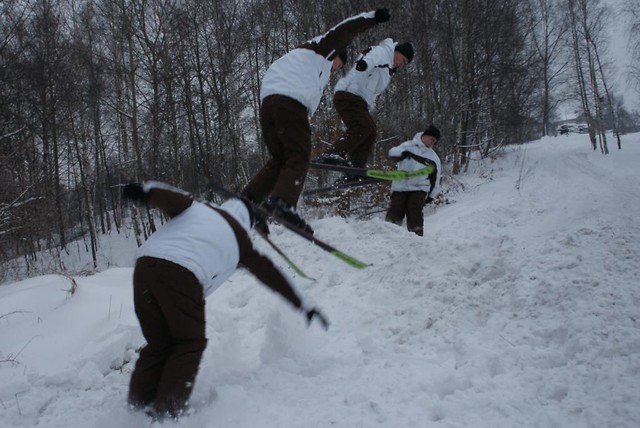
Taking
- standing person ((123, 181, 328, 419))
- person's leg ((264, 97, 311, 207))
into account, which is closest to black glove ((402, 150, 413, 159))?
person's leg ((264, 97, 311, 207))

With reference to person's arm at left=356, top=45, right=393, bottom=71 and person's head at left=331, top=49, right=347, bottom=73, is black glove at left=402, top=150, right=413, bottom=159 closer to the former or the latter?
person's arm at left=356, top=45, right=393, bottom=71

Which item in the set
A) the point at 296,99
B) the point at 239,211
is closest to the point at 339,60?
the point at 296,99

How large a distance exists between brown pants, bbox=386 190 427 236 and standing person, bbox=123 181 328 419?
15.7ft

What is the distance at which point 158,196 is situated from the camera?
2553 mm

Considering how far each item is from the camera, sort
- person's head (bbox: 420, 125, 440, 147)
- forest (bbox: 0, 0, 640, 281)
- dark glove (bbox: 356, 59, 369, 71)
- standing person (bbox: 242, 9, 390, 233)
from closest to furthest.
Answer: standing person (bbox: 242, 9, 390, 233)
dark glove (bbox: 356, 59, 369, 71)
person's head (bbox: 420, 125, 440, 147)
forest (bbox: 0, 0, 640, 281)

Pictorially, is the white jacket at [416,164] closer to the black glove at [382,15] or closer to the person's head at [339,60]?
the person's head at [339,60]

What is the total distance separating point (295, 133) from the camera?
3777 mm

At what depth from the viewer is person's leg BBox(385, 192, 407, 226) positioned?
7352mm

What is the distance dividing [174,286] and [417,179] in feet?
17.6

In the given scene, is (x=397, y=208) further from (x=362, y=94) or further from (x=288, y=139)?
(x=288, y=139)

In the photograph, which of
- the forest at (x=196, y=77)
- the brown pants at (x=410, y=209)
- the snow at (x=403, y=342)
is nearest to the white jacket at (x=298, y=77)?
the snow at (x=403, y=342)

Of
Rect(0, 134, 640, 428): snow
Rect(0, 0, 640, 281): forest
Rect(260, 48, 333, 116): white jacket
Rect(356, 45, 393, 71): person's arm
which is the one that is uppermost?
Rect(0, 0, 640, 281): forest

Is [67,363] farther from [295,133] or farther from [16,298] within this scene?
[295,133]

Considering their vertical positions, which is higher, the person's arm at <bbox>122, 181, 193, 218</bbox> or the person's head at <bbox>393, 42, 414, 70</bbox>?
the person's head at <bbox>393, 42, 414, 70</bbox>
